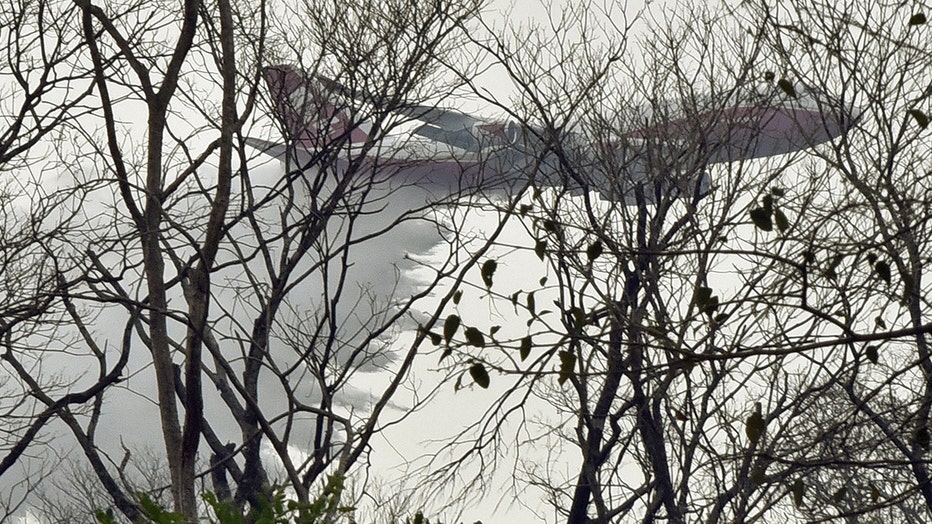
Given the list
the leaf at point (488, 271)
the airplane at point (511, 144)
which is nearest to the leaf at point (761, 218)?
the leaf at point (488, 271)

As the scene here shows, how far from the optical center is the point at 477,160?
706cm

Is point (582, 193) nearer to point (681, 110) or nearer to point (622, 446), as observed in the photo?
point (681, 110)

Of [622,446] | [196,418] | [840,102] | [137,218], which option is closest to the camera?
[196,418]

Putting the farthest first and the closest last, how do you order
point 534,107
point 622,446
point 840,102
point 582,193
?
point 622,446 → point 582,193 → point 534,107 → point 840,102

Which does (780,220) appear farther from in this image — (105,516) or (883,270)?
(105,516)

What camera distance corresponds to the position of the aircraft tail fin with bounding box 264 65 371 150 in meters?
7.37

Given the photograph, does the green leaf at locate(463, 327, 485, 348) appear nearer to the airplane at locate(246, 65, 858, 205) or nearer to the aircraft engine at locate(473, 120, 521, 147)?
the airplane at locate(246, 65, 858, 205)

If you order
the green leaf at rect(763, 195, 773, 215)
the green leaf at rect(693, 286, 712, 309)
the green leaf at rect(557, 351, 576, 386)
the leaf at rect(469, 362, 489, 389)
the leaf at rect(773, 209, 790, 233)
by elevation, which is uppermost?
the green leaf at rect(763, 195, 773, 215)

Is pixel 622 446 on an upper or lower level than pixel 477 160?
lower

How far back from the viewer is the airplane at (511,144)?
665 cm

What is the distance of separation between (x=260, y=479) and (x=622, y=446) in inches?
114

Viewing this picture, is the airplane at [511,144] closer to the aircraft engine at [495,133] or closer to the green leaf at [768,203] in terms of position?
the aircraft engine at [495,133]

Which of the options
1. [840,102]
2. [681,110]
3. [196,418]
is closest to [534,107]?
[681,110]

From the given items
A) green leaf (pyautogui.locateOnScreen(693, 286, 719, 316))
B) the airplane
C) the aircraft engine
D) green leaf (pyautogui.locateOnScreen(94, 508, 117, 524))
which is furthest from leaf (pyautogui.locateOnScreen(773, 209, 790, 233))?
the aircraft engine
